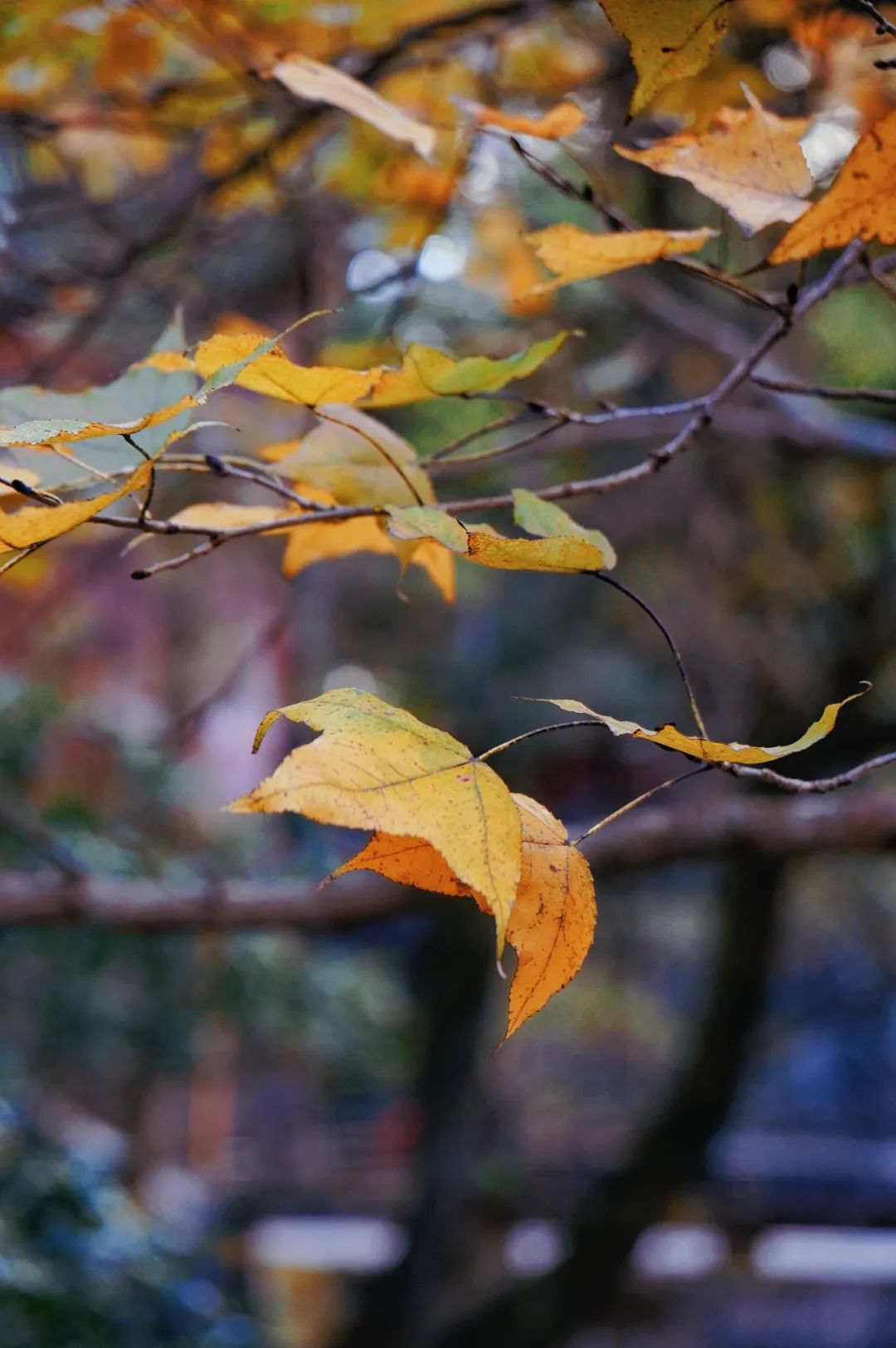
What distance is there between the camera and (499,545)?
0.35m

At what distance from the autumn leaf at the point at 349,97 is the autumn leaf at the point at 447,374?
6.0 inches

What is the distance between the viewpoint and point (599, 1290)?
2451 mm

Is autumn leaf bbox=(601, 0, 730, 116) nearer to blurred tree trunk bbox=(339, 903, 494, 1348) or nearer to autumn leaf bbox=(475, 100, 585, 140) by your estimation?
autumn leaf bbox=(475, 100, 585, 140)

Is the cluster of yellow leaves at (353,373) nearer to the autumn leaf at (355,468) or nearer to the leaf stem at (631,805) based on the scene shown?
the autumn leaf at (355,468)

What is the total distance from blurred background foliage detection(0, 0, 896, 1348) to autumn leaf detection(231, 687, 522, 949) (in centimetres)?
10

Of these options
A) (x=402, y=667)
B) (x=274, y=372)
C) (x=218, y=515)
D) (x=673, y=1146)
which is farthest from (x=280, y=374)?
(x=402, y=667)

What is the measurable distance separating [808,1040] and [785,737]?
333cm

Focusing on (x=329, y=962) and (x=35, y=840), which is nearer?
(x=35, y=840)

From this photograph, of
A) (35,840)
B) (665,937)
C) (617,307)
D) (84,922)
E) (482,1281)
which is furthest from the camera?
(665,937)

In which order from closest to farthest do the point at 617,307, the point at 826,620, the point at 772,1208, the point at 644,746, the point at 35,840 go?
the point at 35,840 → the point at 617,307 → the point at 826,620 → the point at 772,1208 → the point at 644,746

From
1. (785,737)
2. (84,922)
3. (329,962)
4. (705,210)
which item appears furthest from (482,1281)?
(705,210)

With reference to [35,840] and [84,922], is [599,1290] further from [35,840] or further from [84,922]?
[35,840]

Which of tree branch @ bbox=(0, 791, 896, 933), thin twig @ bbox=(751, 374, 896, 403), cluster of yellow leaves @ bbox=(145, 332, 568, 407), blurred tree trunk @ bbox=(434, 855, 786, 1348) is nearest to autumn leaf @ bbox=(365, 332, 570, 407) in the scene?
cluster of yellow leaves @ bbox=(145, 332, 568, 407)

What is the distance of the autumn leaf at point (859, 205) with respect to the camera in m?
0.38
